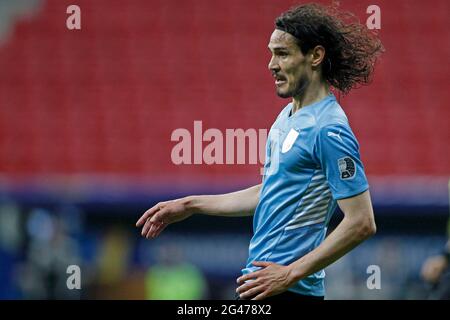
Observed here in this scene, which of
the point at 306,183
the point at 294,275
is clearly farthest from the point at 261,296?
the point at 306,183

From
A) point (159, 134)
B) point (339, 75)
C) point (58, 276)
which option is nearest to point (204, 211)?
point (339, 75)

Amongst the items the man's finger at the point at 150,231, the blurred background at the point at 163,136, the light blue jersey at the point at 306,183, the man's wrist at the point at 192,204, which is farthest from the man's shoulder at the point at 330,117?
the blurred background at the point at 163,136

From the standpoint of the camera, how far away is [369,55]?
3215 mm

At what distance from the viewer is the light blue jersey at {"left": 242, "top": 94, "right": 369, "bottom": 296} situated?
2.71 m

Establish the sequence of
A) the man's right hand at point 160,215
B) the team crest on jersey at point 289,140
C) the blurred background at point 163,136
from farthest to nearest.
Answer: the blurred background at point 163,136 < the man's right hand at point 160,215 < the team crest on jersey at point 289,140

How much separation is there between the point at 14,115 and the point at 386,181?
10.5 ft

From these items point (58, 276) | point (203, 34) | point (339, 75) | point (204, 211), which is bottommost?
point (58, 276)

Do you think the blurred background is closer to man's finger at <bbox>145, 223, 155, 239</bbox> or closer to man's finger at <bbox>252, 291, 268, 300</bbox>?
man's finger at <bbox>145, 223, 155, 239</bbox>

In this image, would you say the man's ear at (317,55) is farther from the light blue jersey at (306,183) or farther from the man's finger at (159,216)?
the man's finger at (159,216)

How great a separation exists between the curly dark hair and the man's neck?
73 mm

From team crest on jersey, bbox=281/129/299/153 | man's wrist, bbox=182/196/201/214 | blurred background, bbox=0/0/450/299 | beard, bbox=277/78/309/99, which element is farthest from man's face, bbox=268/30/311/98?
blurred background, bbox=0/0/450/299

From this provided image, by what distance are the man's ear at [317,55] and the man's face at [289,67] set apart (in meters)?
0.03

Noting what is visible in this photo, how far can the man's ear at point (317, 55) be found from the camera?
2.97m

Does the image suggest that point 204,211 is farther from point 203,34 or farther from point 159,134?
point 203,34
